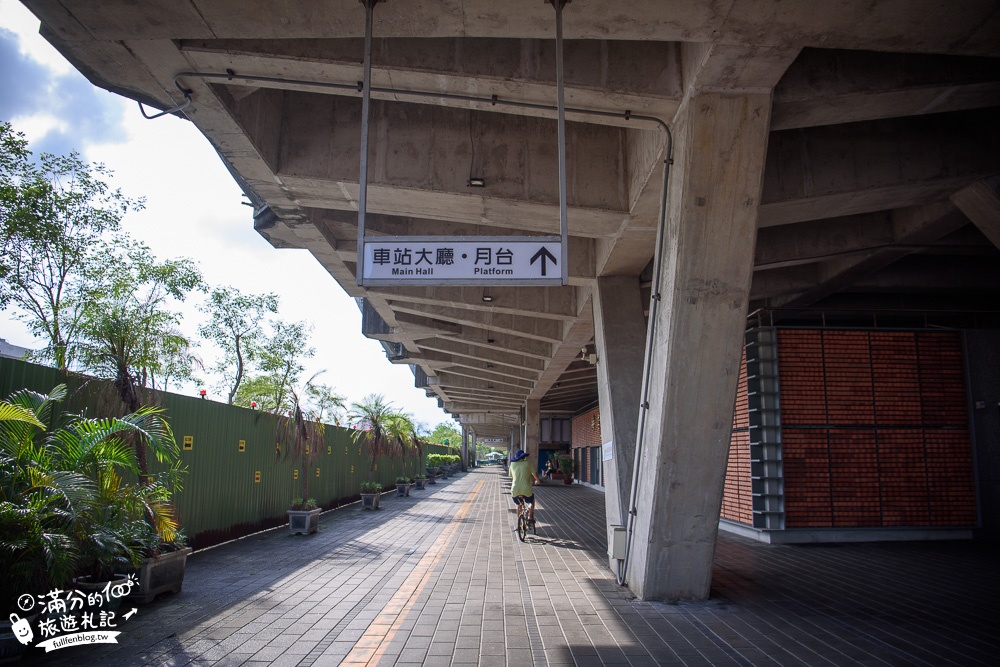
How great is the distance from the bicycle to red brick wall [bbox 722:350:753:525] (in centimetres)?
366

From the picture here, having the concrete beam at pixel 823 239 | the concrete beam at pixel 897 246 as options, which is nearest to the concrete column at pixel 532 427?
the concrete beam at pixel 897 246

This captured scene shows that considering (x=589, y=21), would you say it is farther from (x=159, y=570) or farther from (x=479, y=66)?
(x=159, y=570)

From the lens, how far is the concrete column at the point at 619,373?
8773 millimetres

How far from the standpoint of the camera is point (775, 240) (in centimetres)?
925

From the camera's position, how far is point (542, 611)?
20.8 ft

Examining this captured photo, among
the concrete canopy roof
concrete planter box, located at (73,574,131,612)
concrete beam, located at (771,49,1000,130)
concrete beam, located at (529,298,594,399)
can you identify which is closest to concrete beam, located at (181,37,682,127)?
the concrete canopy roof

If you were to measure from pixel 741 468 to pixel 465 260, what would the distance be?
9641 mm

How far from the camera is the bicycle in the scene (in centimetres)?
1174

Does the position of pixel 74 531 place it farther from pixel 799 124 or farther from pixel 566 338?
pixel 566 338

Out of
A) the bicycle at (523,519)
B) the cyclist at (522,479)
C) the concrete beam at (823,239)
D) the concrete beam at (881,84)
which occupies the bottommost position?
the bicycle at (523,519)

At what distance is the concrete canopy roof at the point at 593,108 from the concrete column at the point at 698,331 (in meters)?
0.29

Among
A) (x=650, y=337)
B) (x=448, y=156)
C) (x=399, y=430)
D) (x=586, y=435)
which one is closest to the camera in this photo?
(x=650, y=337)

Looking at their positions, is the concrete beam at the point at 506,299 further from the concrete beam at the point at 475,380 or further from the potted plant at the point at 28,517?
the concrete beam at the point at 475,380

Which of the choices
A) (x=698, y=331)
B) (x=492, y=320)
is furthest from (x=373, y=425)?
(x=698, y=331)
